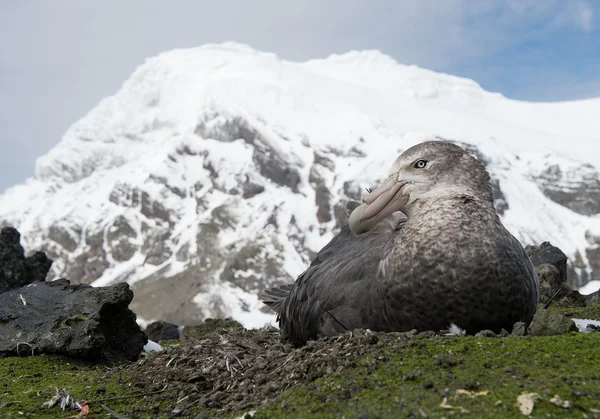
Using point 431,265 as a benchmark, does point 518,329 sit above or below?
below

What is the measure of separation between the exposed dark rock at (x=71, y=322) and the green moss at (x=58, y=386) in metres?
0.21

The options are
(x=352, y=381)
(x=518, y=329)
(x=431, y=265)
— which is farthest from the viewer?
(x=431, y=265)

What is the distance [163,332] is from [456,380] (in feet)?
37.5

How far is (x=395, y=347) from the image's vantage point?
4.75m

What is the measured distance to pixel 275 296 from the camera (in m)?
8.92

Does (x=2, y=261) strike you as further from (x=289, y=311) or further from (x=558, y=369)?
(x=558, y=369)

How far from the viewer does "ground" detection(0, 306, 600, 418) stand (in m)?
3.74

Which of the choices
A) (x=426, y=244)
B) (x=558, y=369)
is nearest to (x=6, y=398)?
(x=426, y=244)

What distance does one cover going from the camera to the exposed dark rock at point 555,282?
11.8m

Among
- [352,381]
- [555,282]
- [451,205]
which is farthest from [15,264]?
[352,381]

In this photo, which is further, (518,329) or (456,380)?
(518,329)

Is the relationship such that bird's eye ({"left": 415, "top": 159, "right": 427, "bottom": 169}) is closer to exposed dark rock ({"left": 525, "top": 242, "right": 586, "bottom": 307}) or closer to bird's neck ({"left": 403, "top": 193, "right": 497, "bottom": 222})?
bird's neck ({"left": 403, "top": 193, "right": 497, "bottom": 222})

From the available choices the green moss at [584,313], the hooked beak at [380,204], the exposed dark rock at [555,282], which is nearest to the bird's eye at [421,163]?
the hooked beak at [380,204]

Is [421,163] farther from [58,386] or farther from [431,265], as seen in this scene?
[58,386]
